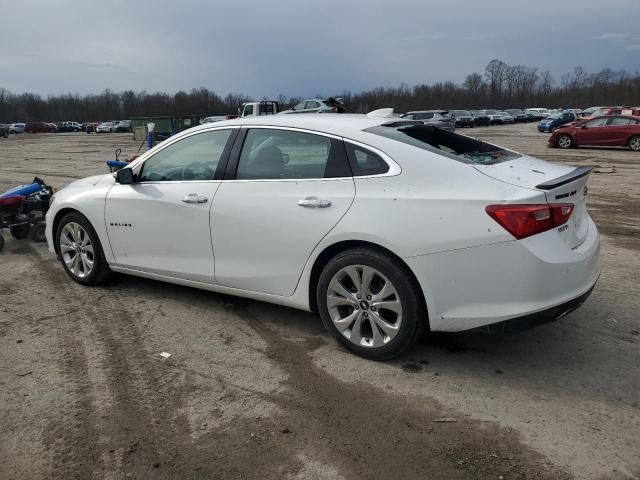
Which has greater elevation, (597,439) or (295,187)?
(295,187)

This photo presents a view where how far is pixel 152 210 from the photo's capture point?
475 cm

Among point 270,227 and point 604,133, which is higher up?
point 270,227

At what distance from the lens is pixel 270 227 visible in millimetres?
4039

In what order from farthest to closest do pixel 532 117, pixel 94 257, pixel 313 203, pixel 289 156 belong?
Result: pixel 532 117 < pixel 94 257 < pixel 289 156 < pixel 313 203

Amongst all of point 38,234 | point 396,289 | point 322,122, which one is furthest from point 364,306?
point 38,234

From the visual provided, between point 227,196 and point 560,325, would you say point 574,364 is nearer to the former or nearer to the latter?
point 560,325

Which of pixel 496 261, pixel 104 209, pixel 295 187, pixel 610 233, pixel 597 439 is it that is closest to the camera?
pixel 597 439

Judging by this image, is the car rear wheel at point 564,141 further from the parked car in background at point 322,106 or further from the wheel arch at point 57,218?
the wheel arch at point 57,218

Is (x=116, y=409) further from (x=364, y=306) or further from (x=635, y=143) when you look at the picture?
(x=635, y=143)

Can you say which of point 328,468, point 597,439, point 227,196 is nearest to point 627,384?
point 597,439

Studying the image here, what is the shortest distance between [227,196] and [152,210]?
870 mm

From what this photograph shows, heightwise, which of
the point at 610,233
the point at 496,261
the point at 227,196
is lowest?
the point at 610,233

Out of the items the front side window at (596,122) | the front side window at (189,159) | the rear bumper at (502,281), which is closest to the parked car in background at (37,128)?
the front side window at (596,122)

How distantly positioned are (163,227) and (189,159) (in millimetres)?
624
